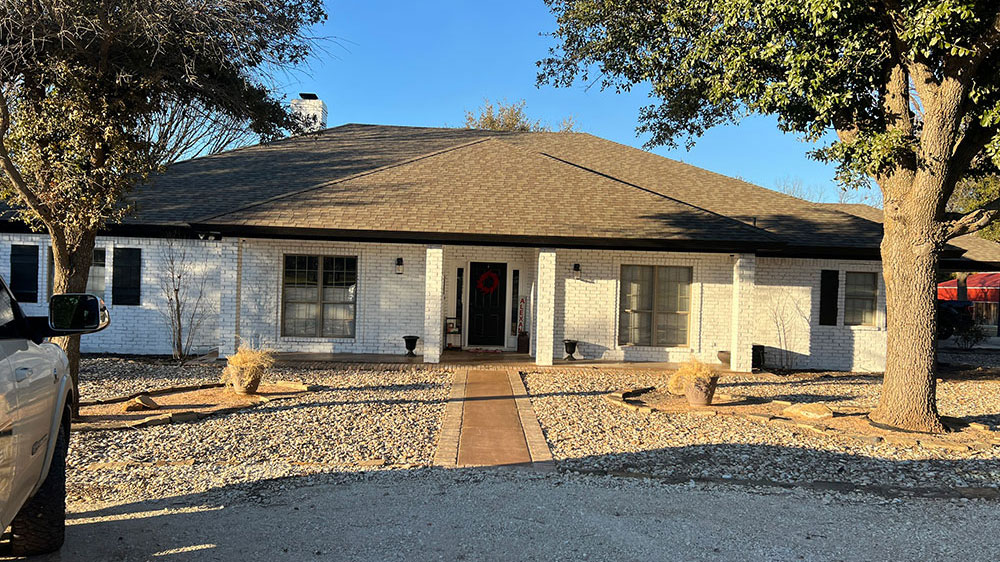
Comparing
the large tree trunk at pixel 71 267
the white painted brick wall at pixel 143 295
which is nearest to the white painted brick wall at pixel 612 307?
the white painted brick wall at pixel 143 295

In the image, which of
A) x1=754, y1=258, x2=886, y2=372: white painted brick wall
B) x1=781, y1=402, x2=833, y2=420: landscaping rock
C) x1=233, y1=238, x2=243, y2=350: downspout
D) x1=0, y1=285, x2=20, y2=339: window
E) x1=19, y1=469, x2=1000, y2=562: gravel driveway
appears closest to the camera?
x1=0, y1=285, x2=20, y2=339: window

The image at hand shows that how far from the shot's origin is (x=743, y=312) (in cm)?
1347

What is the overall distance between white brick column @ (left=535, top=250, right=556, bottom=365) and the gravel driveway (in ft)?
23.6

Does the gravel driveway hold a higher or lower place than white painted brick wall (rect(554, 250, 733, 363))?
lower

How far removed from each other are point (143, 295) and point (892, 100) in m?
14.0

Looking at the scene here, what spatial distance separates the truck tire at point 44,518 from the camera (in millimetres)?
3986

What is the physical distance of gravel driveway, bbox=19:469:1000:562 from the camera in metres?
4.47

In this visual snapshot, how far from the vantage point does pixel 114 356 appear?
541 inches

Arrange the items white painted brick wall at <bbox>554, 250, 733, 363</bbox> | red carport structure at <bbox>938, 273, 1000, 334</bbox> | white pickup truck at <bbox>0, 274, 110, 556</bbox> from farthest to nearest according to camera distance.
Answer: red carport structure at <bbox>938, 273, 1000, 334</bbox> < white painted brick wall at <bbox>554, 250, 733, 363</bbox> < white pickup truck at <bbox>0, 274, 110, 556</bbox>

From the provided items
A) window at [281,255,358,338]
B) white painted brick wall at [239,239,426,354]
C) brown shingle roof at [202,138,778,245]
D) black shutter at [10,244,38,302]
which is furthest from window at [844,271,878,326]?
black shutter at [10,244,38,302]

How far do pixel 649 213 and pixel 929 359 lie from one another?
6.41 m

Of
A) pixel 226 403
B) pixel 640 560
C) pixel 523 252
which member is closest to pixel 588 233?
pixel 523 252

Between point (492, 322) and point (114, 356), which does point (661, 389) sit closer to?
point (492, 322)

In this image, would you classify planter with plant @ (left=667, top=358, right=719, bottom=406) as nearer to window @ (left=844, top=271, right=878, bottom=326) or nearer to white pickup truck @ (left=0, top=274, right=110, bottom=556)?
window @ (left=844, top=271, right=878, bottom=326)
